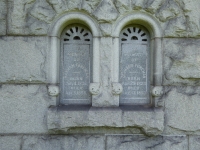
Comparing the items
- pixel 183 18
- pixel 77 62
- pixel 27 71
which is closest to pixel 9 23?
pixel 27 71

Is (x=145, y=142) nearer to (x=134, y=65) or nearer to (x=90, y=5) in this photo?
(x=134, y=65)

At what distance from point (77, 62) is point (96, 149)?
124cm

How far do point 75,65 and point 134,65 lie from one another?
852 mm

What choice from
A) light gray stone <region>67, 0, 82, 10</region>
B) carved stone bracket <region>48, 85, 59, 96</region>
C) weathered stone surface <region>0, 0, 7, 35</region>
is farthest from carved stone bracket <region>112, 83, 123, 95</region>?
weathered stone surface <region>0, 0, 7, 35</region>

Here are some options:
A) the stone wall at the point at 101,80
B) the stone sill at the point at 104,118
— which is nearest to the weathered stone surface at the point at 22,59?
the stone wall at the point at 101,80

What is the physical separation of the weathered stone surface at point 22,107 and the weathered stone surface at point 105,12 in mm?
1211

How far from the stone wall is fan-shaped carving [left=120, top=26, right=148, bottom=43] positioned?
0.26 metres

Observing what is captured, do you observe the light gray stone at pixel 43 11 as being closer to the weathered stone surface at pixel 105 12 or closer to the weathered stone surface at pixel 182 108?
the weathered stone surface at pixel 105 12

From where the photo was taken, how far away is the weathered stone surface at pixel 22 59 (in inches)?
105

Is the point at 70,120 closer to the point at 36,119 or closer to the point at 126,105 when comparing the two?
the point at 36,119

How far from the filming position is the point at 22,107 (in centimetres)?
268

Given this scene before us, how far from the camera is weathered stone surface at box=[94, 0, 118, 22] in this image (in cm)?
263

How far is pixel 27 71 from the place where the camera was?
8.77 ft

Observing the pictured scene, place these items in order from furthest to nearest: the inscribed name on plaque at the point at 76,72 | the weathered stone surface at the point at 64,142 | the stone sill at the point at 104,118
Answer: the inscribed name on plaque at the point at 76,72 → the weathered stone surface at the point at 64,142 → the stone sill at the point at 104,118
